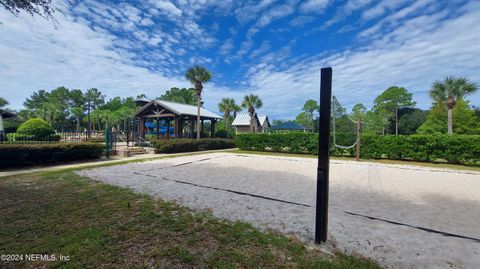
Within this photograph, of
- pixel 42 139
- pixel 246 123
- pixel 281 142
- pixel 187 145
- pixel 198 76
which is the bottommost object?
pixel 187 145

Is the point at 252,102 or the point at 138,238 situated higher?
the point at 252,102

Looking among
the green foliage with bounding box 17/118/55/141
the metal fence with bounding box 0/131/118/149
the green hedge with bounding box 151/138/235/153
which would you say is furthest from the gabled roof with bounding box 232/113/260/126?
the green foliage with bounding box 17/118/55/141

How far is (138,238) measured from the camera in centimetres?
317


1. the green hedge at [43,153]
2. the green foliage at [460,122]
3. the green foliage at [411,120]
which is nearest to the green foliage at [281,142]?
the green hedge at [43,153]

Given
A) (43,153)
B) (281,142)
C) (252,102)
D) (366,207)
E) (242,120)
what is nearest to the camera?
(366,207)

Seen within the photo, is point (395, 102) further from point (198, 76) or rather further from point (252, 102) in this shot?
point (198, 76)

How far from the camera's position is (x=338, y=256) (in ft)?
9.23

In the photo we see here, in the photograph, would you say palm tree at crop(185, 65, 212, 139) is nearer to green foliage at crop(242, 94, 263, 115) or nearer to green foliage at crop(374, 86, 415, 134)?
green foliage at crop(242, 94, 263, 115)

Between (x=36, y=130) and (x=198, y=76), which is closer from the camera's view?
(x=36, y=130)

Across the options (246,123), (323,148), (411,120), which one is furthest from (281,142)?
(411,120)

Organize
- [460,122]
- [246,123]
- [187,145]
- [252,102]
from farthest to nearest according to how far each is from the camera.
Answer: [246,123]
[252,102]
[460,122]
[187,145]

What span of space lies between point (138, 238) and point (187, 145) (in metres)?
16.3

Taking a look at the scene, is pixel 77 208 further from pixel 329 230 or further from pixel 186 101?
pixel 186 101

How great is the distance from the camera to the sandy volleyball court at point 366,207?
3.08 metres
